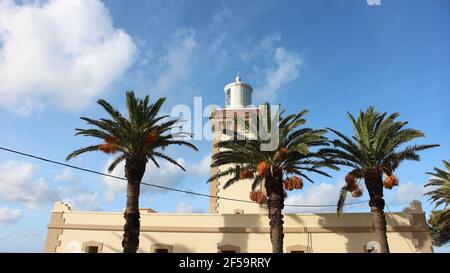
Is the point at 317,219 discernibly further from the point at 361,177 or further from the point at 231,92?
the point at 231,92

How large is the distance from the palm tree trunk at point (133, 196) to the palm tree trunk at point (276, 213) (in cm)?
719

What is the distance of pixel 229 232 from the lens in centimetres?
2323

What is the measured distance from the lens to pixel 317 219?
23094mm

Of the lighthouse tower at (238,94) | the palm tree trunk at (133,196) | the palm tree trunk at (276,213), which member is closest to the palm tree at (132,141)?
the palm tree trunk at (133,196)

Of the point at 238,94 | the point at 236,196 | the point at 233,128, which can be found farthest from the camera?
the point at 238,94

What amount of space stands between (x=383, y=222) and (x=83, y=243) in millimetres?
18298

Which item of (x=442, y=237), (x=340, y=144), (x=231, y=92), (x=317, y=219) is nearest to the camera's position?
(x=340, y=144)

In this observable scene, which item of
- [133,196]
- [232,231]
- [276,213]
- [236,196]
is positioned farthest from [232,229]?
[133,196]

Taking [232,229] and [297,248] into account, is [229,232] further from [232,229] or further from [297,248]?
[297,248]

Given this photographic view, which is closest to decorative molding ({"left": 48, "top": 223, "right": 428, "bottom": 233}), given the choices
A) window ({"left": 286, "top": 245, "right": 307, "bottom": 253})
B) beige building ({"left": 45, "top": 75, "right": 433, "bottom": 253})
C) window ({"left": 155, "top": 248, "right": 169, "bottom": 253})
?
beige building ({"left": 45, "top": 75, "right": 433, "bottom": 253})

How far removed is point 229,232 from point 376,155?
9871mm

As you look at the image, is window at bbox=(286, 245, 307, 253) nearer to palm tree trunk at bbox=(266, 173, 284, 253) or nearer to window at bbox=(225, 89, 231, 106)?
palm tree trunk at bbox=(266, 173, 284, 253)

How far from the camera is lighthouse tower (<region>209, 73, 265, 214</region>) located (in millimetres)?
26922
